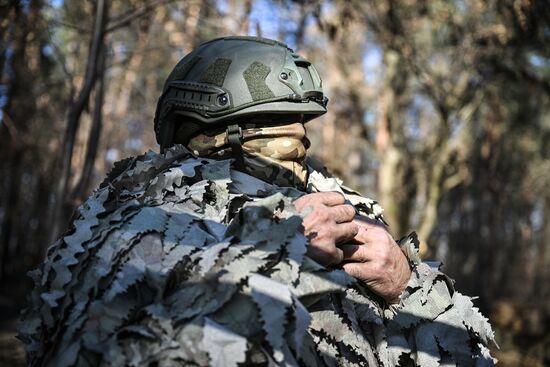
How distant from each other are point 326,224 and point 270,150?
1.80ft

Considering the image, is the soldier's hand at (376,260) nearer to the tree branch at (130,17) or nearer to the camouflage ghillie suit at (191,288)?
the camouflage ghillie suit at (191,288)

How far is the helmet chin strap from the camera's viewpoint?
7.54 ft

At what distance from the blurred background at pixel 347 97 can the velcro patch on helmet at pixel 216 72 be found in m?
2.05

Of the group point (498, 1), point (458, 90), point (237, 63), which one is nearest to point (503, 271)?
point (458, 90)

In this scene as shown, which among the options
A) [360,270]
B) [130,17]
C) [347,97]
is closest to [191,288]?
[360,270]

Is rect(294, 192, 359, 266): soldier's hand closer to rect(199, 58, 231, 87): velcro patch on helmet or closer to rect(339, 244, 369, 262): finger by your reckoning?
rect(339, 244, 369, 262): finger

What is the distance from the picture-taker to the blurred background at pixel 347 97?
17.2 ft

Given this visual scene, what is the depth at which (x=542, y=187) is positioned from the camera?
22703mm

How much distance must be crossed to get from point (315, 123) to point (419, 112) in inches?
300

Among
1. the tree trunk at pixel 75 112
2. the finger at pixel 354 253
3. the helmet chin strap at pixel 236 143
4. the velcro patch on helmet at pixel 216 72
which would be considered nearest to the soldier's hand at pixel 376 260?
the finger at pixel 354 253

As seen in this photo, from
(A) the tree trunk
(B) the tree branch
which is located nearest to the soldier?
(A) the tree trunk

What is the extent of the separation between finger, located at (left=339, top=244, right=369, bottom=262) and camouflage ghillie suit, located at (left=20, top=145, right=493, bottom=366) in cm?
12

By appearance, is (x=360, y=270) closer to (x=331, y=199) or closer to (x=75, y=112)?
(x=331, y=199)

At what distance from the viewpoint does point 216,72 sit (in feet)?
7.80
